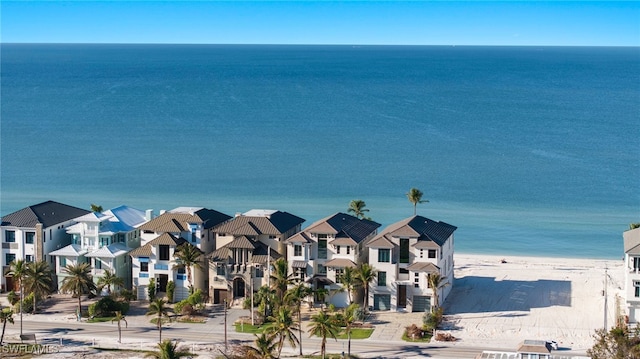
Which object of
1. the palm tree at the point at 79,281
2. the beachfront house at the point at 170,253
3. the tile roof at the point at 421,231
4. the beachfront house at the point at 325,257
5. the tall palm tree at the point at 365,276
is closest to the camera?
the tall palm tree at the point at 365,276

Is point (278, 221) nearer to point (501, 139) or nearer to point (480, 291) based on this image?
point (480, 291)

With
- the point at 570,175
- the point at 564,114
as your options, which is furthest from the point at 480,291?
the point at 564,114

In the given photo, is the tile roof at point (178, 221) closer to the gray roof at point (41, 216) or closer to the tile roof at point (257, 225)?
the tile roof at point (257, 225)

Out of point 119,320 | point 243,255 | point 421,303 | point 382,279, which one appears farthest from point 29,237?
point 421,303

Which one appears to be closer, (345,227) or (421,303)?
(421,303)

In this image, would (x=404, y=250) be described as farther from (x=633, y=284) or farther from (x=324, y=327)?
(x=324, y=327)

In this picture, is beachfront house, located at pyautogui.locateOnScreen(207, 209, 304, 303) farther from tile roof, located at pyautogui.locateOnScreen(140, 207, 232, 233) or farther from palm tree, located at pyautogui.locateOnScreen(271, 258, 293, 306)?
tile roof, located at pyautogui.locateOnScreen(140, 207, 232, 233)

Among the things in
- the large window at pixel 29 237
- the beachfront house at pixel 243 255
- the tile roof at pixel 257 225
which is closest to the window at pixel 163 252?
the beachfront house at pixel 243 255
